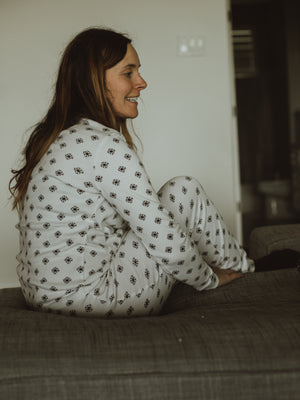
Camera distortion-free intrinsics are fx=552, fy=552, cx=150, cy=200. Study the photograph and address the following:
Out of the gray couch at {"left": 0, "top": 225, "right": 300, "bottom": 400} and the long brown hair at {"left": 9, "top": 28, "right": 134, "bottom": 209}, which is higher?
the long brown hair at {"left": 9, "top": 28, "right": 134, "bottom": 209}

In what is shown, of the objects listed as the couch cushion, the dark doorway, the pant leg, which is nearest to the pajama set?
the pant leg

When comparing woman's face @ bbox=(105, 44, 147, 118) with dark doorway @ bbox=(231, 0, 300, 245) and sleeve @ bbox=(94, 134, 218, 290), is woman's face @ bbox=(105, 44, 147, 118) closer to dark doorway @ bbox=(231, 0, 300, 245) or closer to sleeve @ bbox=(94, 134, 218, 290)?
sleeve @ bbox=(94, 134, 218, 290)

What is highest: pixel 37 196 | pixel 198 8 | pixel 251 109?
pixel 198 8

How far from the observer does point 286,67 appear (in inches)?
233

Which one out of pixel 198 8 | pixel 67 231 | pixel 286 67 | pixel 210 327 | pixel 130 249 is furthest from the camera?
pixel 286 67

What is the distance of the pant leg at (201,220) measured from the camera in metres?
→ 1.57

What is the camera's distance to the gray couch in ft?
3.14

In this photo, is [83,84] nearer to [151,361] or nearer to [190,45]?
[151,361]

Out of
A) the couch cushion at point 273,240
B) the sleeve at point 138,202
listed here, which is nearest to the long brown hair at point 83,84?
the sleeve at point 138,202

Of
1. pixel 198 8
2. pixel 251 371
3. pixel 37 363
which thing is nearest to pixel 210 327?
pixel 251 371

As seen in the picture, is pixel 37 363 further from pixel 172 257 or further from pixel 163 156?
pixel 163 156

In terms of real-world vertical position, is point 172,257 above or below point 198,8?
below

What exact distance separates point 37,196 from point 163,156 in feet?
6.88

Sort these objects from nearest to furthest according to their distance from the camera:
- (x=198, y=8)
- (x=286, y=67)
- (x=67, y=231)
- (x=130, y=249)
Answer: (x=67, y=231) → (x=130, y=249) → (x=198, y=8) → (x=286, y=67)
